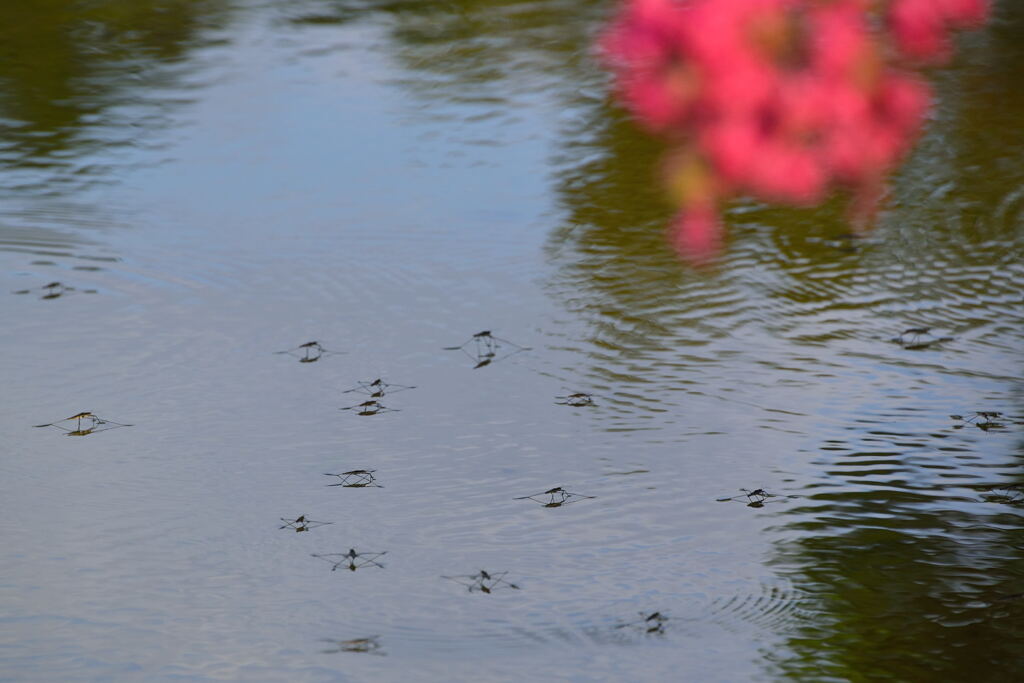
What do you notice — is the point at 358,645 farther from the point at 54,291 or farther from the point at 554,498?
the point at 54,291

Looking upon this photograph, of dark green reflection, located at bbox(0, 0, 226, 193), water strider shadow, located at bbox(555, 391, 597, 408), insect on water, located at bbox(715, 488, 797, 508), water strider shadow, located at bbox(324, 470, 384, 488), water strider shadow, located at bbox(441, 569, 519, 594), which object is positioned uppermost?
dark green reflection, located at bbox(0, 0, 226, 193)

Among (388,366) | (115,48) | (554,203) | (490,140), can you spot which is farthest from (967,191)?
(115,48)

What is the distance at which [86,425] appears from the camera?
244cm

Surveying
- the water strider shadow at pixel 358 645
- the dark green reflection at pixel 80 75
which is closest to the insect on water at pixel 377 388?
the water strider shadow at pixel 358 645

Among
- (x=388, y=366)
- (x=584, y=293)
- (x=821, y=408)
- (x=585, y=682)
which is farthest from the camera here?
(x=584, y=293)

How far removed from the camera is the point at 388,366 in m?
2.60

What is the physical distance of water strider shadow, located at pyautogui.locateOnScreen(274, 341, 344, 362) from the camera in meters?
2.65

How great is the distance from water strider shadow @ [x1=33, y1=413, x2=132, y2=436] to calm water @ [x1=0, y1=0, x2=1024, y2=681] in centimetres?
2

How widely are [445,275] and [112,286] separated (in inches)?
29.0

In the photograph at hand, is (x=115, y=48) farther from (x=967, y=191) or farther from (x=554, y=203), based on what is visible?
(x=967, y=191)

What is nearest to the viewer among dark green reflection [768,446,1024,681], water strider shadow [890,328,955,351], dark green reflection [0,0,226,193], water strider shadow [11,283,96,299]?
dark green reflection [768,446,1024,681]

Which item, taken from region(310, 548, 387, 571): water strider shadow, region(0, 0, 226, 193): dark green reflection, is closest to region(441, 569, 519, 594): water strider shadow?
region(310, 548, 387, 571): water strider shadow

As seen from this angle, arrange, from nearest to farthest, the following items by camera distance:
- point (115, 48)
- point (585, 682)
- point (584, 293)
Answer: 1. point (585, 682)
2. point (584, 293)
3. point (115, 48)

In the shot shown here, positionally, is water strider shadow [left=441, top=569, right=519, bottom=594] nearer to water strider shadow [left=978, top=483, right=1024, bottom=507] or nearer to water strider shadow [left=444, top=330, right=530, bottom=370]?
water strider shadow [left=444, top=330, right=530, bottom=370]
